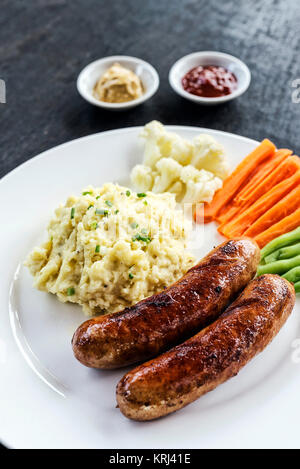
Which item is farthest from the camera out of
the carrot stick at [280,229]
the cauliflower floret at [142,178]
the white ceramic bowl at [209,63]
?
the white ceramic bowl at [209,63]

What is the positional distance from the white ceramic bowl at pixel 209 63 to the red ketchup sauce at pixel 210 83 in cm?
7

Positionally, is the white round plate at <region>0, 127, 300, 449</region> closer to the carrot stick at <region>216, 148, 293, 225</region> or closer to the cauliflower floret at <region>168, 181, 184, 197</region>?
the carrot stick at <region>216, 148, 293, 225</region>

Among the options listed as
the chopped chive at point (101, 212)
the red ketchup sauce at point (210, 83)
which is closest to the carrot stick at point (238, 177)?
the chopped chive at point (101, 212)

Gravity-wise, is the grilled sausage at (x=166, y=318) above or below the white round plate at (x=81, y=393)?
above

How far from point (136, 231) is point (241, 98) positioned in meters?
2.86

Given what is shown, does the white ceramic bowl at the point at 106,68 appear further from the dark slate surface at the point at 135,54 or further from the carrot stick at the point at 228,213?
the carrot stick at the point at 228,213

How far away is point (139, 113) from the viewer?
5.72 m

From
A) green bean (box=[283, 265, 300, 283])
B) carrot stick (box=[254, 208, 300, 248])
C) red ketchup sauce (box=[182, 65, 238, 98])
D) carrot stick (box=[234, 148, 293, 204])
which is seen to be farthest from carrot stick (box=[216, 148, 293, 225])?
red ketchup sauce (box=[182, 65, 238, 98])

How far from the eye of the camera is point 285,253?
3947 mm

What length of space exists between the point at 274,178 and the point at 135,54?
3.03 meters

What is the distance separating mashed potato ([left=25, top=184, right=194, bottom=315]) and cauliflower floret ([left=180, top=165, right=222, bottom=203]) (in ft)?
1.44

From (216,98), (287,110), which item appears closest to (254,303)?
(216,98)

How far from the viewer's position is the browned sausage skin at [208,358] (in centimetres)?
286
